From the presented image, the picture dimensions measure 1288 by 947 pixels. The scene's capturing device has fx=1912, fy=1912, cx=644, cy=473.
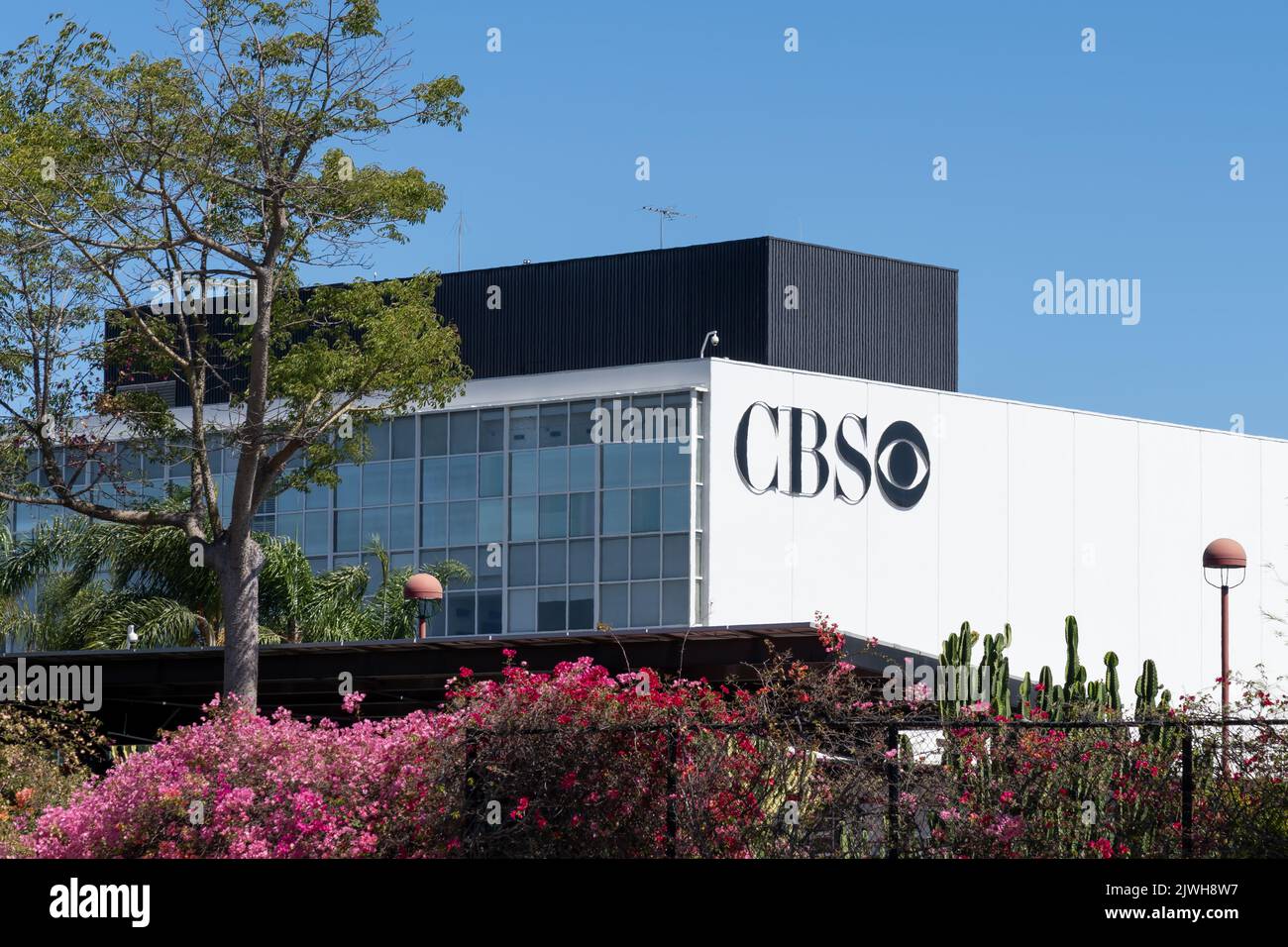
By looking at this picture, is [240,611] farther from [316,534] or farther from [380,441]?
[316,534]

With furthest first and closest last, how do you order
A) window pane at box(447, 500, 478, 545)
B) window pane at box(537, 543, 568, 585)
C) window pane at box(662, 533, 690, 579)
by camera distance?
window pane at box(447, 500, 478, 545) < window pane at box(537, 543, 568, 585) < window pane at box(662, 533, 690, 579)

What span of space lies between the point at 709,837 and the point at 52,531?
29.2m

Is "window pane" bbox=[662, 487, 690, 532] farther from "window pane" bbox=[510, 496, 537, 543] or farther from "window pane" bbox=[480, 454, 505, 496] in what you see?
"window pane" bbox=[480, 454, 505, 496]

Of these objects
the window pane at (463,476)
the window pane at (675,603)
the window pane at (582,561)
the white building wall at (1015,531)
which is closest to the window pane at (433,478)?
the window pane at (463,476)

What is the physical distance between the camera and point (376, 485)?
5081 cm

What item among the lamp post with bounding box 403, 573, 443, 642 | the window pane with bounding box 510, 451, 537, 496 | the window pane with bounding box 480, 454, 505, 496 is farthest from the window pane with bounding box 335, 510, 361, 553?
the lamp post with bounding box 403, 573, 443, 642

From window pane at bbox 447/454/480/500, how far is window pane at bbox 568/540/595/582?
3.19 m

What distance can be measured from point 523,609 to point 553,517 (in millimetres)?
2527

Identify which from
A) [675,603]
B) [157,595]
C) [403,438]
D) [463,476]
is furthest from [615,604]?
[157,595]

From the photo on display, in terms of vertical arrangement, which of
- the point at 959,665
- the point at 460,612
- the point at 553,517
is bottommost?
the point at 959,665

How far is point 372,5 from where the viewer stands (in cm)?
2672

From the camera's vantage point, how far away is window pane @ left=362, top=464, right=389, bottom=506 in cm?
5072

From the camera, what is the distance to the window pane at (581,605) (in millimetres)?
47938

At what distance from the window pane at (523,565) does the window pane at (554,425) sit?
2696 mm
